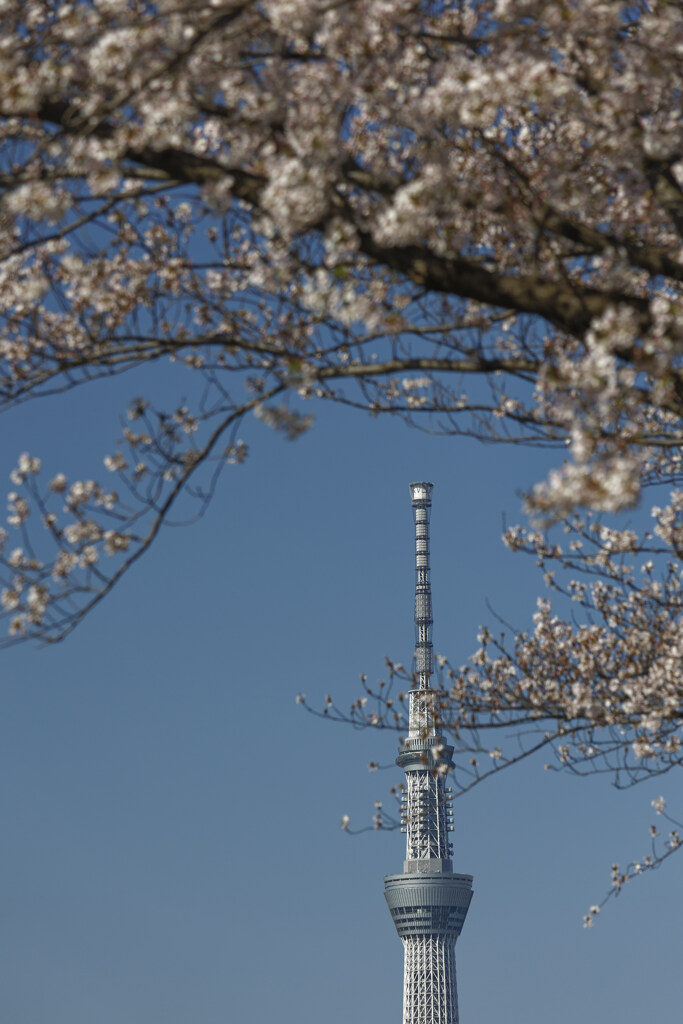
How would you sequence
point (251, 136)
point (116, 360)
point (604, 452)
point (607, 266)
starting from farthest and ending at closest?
point (116, 360) < point (607, 266) < point (251, 136) < point (604, 452)

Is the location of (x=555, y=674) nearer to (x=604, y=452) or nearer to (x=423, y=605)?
(x=604, y=452)

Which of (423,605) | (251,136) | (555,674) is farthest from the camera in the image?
(423,605)

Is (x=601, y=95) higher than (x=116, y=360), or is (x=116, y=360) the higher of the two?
(x=601, y=95)

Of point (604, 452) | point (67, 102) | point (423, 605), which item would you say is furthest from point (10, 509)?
point (423, 605)

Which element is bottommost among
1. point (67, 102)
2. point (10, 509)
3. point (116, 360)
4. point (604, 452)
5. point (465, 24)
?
point (604, 452)

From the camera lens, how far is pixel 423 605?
113000mm

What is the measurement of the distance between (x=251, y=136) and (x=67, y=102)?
934 mm

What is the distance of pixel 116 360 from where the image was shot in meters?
7.85

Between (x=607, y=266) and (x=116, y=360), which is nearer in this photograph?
(x=607, y=266)

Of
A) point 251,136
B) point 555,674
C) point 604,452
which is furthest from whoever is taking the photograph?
point 555,674

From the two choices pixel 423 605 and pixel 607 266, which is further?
pixel 423 605

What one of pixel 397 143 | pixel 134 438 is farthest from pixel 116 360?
pixel 397 143

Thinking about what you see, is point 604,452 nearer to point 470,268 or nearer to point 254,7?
point 470,268

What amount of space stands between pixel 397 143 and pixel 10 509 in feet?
10.7
